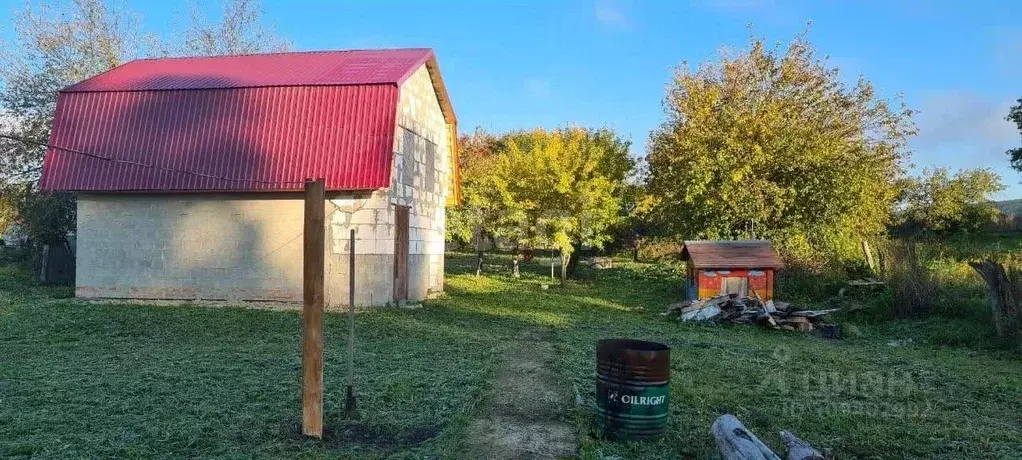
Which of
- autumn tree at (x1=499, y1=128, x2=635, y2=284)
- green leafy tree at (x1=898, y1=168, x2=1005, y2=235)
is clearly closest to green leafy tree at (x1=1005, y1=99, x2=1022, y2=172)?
green leafy tree at (x1=898, y1=168, x2=1005, y2=235)

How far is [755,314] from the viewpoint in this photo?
13.8 metres

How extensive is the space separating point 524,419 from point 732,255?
430 inches

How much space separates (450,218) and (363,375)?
19683mm

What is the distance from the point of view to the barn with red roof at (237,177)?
A: 46.1ft

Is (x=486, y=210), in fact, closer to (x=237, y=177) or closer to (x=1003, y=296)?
(x=237, y=177)

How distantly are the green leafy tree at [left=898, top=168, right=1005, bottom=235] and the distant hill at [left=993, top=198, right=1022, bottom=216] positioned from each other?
344 inches

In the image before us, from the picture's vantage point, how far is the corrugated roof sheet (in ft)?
48.6

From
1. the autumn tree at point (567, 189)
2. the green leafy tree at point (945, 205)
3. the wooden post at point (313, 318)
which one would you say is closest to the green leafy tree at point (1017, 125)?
the green leafy tree at point (945, 205)

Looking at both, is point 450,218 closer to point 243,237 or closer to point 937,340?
point 243,237

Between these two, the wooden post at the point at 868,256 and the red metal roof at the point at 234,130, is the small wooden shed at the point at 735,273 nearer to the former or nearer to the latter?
the wooden post at the point at 868,256

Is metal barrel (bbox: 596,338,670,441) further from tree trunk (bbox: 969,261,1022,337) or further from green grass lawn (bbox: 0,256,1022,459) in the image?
tree trunk (bbox: 969,261,1022,337)

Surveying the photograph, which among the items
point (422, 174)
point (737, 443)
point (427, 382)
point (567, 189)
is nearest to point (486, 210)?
point (567, 189)

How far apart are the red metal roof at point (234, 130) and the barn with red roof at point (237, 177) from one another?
2 cm

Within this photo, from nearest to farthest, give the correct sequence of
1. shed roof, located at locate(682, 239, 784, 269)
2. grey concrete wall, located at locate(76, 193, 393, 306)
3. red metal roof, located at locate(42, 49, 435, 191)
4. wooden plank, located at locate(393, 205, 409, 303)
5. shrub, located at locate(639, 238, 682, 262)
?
red metal roof, located at locate(42, 49, 435, 191) → grey concrete wall, located at locate(76, 193, 393, 306) → wooden plank, located at locate(393, 205, 409, 303) → shed roof, located at locate(682, 239, 784, 269) → shrub, located at locate(639, 238, 682, 262)
